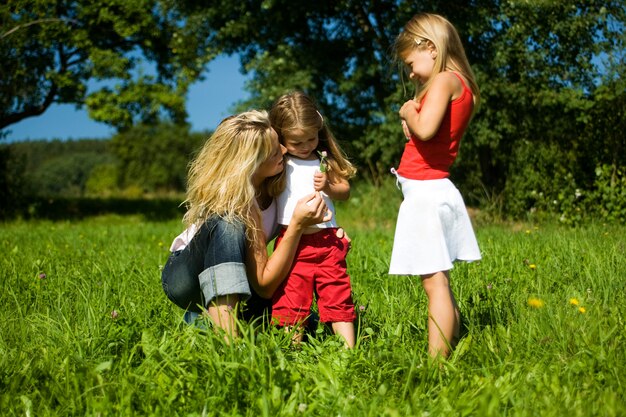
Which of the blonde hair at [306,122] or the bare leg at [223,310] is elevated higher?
the blonde hair at [306,122]

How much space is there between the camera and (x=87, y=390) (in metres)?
1.96

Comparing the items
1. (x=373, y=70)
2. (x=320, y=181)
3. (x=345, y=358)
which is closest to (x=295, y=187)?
(x=320, y=181)

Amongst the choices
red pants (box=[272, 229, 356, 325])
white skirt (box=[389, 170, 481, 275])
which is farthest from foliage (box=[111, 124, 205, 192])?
white skirt (box=[389, 170, 481, 275])

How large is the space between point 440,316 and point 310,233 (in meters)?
0.69

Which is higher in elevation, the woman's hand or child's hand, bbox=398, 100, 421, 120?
child's hand, bbox=398, 100, 421, 120

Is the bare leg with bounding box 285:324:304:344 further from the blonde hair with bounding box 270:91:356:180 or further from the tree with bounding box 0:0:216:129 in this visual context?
the tree with bounding box 0:0:216:129

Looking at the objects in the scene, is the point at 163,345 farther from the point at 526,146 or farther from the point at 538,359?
the point at 526,146

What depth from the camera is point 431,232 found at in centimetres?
243

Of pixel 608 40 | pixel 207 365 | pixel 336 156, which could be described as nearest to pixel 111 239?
pixel 336 156

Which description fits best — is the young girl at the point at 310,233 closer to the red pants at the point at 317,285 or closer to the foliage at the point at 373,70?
the red pants at the point at 317,285

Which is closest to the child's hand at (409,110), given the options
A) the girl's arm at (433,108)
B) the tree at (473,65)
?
the girl's arm at (433,108)

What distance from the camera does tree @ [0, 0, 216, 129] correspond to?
11945mm

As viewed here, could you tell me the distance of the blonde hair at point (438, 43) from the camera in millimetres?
2533

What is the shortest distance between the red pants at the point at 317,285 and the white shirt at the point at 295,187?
0.11 m
